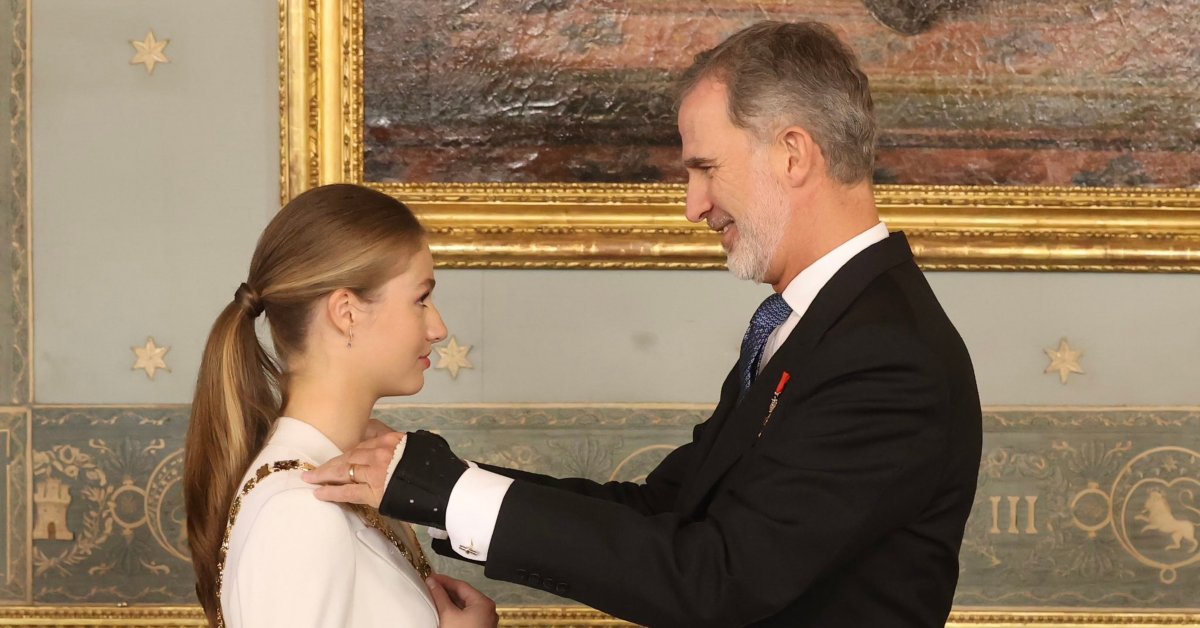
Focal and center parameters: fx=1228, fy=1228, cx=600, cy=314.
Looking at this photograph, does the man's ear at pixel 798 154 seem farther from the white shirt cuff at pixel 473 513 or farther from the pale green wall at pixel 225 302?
the pale green wall at pixel 225 302

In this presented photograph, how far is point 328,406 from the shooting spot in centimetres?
204

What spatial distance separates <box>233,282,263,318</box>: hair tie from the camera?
203 centimetres

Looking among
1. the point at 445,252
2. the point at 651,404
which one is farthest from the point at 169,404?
the point at 651,404

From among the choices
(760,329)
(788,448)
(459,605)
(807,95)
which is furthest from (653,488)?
(807,95)

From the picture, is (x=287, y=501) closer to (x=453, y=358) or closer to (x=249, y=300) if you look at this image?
(x=249, y=300)

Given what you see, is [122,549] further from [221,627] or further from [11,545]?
[221,627]

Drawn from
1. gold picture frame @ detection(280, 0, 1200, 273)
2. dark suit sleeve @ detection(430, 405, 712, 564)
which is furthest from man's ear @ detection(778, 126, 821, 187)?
gold picture frame @ detection(280, 0, 1200, 273)

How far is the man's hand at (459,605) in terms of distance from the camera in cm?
199

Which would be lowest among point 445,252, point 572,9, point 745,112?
point 445,252

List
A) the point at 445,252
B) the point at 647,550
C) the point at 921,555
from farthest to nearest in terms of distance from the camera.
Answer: the point at 445,252 → the point at 921,555 → the point at 647,550

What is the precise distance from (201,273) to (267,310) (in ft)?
4.57

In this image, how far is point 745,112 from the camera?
216 cm

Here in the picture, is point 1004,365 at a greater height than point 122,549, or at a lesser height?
greater

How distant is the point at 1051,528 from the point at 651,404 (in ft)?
3.85
